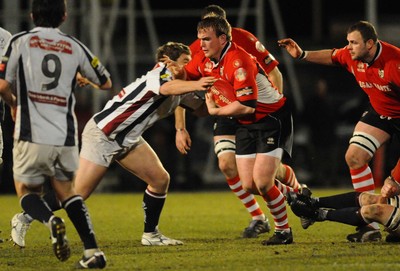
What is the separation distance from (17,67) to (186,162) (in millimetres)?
9582

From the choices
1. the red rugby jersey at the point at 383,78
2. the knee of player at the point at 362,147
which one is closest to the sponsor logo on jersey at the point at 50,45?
the red rugby jersey at the point at 383,78

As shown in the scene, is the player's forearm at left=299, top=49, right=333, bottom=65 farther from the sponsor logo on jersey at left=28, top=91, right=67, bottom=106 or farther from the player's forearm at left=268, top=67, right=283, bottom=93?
the sponsor logo on jersey at left=28, top=91, right=67, bottom=106

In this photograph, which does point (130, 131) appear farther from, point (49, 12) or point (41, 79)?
point (49, 12)

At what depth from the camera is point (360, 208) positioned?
870cm

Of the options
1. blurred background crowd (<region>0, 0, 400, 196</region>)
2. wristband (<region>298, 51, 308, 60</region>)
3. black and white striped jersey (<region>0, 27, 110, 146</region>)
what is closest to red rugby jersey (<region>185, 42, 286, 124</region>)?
wristband (<region>298, 51, 308, 60</region>)

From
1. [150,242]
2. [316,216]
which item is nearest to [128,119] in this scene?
[150,242]

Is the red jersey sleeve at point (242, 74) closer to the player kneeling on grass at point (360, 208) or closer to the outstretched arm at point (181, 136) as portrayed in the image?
the outstretched arm at point (181, 136)

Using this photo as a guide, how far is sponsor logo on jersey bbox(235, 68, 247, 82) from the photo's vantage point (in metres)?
8.68

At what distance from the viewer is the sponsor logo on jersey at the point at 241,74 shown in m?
8.68

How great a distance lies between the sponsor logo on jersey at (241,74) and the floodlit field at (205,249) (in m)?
1.46

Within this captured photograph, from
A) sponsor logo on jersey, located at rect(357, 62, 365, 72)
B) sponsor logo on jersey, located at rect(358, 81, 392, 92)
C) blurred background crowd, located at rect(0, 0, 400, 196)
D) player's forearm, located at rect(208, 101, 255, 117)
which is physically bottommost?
blurred background crowd, located at rect(0, 0, 400, 196)

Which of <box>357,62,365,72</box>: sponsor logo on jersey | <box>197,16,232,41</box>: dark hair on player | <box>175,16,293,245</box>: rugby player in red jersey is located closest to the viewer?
<box>175,16,293,245</box>: rugby player in red jersey

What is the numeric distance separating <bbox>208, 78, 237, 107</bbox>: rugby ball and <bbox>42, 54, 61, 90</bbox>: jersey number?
7.42 feet

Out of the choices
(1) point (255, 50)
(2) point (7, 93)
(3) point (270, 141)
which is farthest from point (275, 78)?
(2) point (7, 93)
